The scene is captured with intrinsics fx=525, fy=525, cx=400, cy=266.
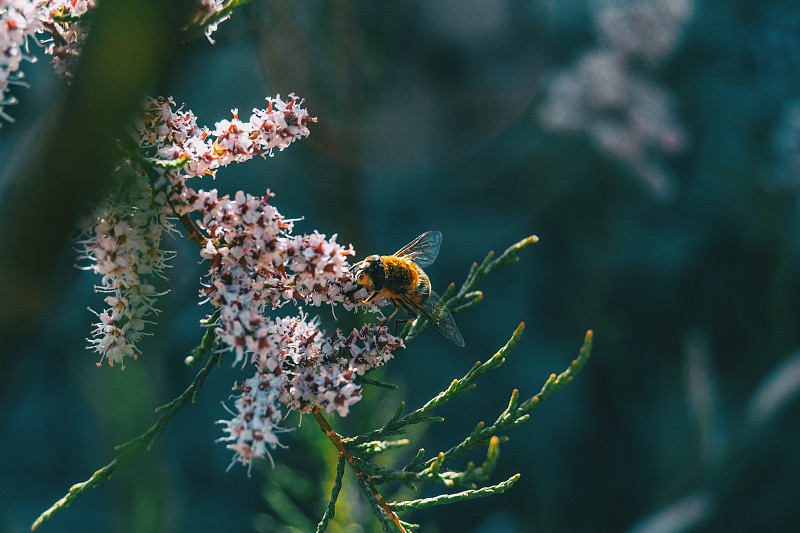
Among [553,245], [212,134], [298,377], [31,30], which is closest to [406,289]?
[298,377]

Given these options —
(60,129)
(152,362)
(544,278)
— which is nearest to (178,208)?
(60,129)

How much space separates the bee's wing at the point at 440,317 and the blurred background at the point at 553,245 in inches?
139

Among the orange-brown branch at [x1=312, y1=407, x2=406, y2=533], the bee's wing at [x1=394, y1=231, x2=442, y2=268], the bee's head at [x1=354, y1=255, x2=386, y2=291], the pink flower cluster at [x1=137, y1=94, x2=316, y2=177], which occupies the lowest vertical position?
the orange-brown branch at [x1=312, y1=407, x2=406, y2=533]

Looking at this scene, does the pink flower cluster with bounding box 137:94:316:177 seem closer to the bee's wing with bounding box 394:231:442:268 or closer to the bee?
the bee

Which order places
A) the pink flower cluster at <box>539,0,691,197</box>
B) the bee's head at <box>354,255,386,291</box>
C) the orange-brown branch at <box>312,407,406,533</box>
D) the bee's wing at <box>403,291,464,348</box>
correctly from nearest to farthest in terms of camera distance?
1. the orange-brown branch at <box>312,407,406,533</box>
2. the bee's head at <box>354,255,386,291</box>
3. the bee's wing at <box>403,291,464,348</box>
4. the pink flower cluster at <box>539,0,691,197</box>

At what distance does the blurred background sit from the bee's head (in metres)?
3.59

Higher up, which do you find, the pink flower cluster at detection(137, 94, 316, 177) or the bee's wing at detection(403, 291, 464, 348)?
the pink flower cluster at detection(137, 94, 316, 177)

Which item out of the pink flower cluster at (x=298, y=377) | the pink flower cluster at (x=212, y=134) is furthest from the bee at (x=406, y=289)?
the pink flower cluster at (x=212, y=134)

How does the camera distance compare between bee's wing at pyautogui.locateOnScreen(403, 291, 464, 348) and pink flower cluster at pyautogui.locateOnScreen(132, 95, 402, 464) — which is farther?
bee's wing at pyautogui.locateOnScreen(403, 291, 464, 348)

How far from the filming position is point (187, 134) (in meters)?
1.36

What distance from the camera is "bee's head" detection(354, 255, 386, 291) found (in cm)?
152

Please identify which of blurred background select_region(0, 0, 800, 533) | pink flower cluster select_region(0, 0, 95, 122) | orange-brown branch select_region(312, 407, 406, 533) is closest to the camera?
pink flower cluster select_region(0, 0, 95, 122)

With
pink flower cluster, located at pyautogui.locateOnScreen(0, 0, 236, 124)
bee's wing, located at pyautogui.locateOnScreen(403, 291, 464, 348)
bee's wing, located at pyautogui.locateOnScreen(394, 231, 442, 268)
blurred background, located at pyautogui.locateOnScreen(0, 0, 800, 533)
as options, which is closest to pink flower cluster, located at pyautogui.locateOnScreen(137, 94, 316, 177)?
pink flower cluster, located at pyautogui.locateOnScreen(0, 0, 236, 124)

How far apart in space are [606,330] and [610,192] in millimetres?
1614
